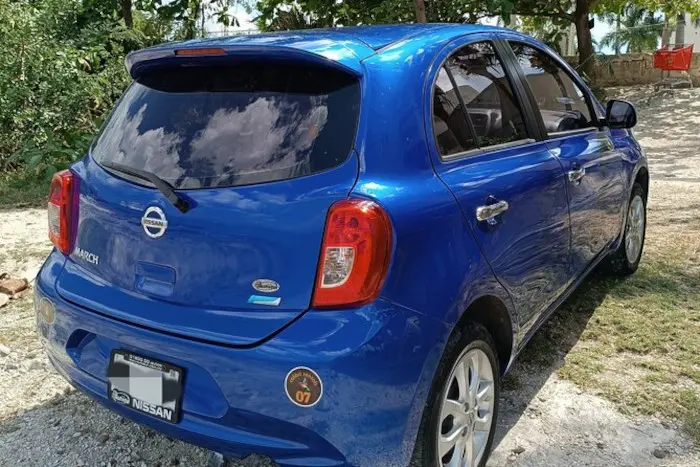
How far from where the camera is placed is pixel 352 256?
180 cm

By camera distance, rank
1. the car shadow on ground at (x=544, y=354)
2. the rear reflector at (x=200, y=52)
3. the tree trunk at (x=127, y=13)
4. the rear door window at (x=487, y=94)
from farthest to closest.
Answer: the tree trunk at (x=127, y=13) < the car shadow on ground at (x=544, y=354) < the rear door window at (x=487, y=94) < the rear reflector at (x=200, y=52)

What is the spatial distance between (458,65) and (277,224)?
1095 millimetres

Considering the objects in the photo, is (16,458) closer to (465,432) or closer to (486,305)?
(465,432)

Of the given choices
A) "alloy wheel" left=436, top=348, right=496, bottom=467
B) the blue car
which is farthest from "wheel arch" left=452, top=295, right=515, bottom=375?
"alloy wheel" left=436, top=348, right=496, bottom=467

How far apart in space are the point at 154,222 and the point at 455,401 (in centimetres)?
115

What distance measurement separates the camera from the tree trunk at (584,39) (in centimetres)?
1530

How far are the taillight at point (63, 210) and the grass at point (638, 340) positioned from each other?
230 centimetres

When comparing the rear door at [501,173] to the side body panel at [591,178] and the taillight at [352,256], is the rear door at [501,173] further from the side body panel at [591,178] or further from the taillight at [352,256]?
the taillight at [352,256]

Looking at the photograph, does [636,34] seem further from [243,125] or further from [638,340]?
[243,125]

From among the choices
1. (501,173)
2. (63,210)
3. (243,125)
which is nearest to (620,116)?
(501,173)

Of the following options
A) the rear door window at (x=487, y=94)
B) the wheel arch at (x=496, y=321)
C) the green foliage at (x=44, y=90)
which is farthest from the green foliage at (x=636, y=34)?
the wheel arch at (x=496, y=321)

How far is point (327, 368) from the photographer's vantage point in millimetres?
1746

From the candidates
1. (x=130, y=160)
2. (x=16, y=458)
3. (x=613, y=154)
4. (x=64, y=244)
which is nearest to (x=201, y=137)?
(x=130, y=160)

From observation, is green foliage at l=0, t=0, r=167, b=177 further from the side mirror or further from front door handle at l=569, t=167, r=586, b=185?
front door handle at l=569, t=167, r=586, b=185
